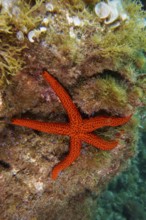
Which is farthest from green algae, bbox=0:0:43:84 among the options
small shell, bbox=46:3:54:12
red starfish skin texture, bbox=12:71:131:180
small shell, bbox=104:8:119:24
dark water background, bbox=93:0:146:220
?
dark water background, bbox=93:0:146:220

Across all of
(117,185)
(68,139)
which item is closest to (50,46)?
(68,139)

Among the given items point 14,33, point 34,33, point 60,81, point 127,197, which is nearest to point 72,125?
point 60,81

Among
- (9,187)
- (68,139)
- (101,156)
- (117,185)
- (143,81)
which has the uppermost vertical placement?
(143,81)

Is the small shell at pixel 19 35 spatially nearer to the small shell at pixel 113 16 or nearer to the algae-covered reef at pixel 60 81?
the algae-covered reef at pixel 60 81

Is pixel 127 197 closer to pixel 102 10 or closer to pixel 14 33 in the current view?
pixel 102 10

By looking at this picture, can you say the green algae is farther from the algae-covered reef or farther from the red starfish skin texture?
the red starfish skin texture

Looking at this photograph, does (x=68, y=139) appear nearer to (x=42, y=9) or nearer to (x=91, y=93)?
(x=91, y=93)
